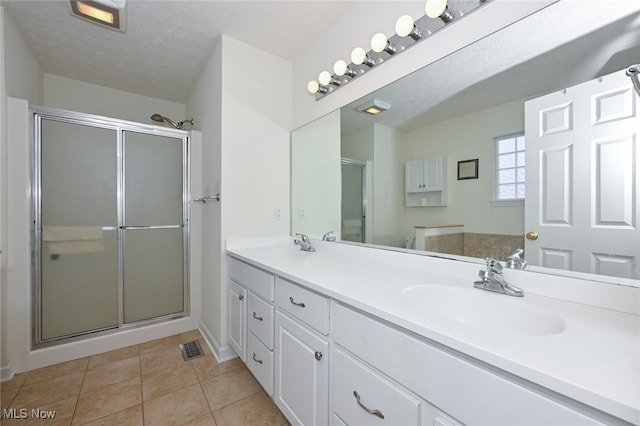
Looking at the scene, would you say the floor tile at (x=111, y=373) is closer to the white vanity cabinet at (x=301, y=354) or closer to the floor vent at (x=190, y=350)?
the floor vent at (x=190, y=350)

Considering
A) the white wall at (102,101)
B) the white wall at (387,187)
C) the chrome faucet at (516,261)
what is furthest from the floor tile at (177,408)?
the white wall at (102,101)

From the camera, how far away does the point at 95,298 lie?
205 cm

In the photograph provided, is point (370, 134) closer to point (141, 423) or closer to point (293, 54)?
point (293, 54)

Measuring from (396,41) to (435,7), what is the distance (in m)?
0.24

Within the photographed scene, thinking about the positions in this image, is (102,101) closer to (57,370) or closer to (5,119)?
(5,119)

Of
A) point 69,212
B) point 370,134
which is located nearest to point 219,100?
point 370,134

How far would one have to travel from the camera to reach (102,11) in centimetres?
158

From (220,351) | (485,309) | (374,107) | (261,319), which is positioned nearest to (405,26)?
(374,107)

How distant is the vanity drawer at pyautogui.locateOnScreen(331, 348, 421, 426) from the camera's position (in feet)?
2.38

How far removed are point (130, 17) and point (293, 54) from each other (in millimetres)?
1093

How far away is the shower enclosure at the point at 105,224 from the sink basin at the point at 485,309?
2135 millimetres

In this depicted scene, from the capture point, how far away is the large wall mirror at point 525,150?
79 cm

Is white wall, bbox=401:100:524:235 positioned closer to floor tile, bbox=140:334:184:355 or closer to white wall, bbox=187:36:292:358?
white wall, bbox=187:36:292:358

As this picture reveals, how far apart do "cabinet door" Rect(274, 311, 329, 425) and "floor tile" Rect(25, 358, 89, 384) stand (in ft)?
5.09
